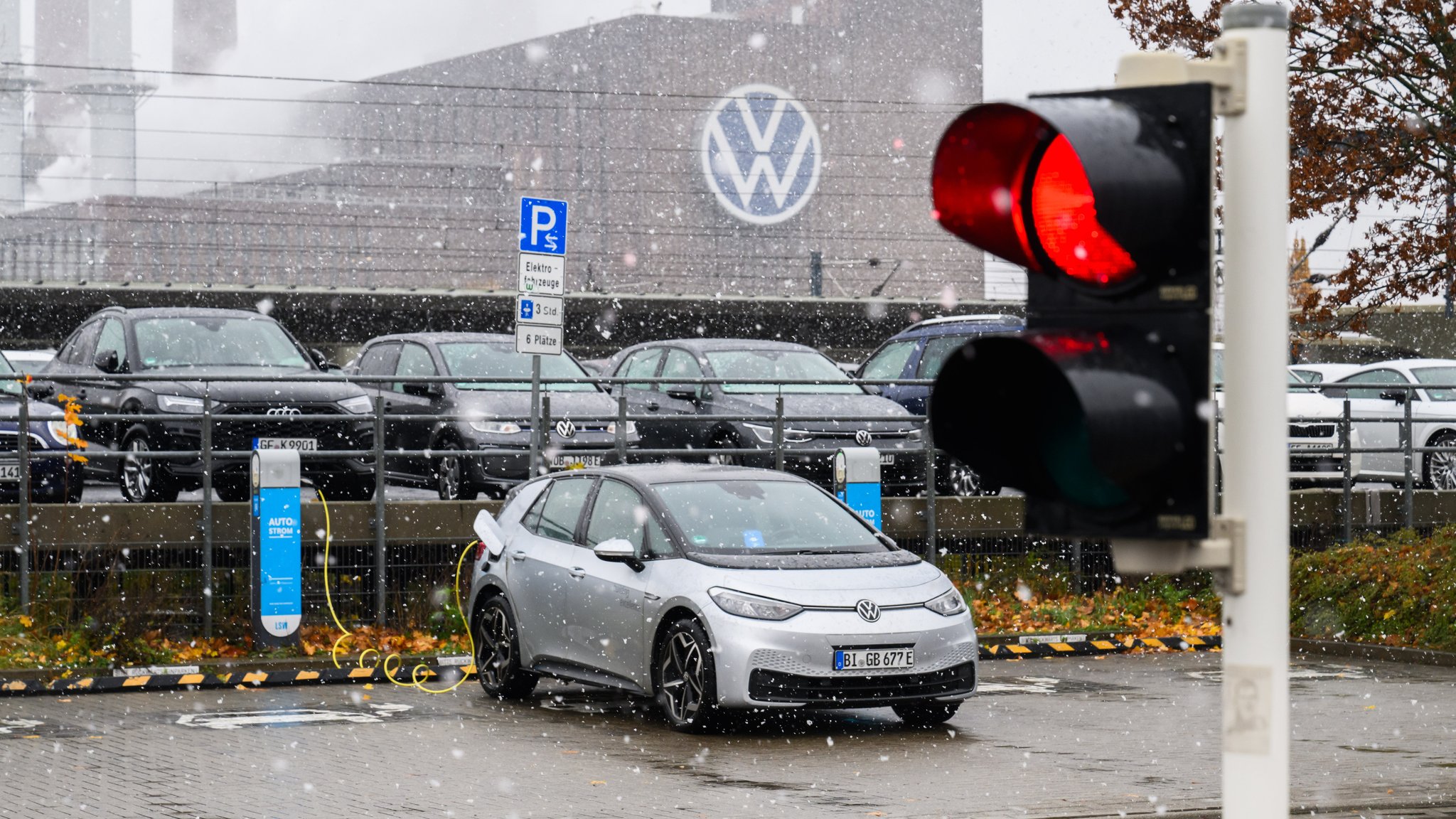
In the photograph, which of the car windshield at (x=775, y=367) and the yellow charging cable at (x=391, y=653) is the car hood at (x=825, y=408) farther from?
the yellow charging cable at (x=391, y=653)

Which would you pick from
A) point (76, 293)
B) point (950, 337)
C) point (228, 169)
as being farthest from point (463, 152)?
point (950, 337)

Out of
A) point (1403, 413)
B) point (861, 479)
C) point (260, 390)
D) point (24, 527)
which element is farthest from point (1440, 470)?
point (24, 527)

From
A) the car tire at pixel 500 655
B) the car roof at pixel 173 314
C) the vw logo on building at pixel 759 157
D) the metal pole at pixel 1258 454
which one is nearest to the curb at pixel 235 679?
the car tire at pixel 500 655

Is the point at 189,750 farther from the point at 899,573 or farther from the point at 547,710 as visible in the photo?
the point at 899,573

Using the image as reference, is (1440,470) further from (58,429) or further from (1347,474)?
(58,429)

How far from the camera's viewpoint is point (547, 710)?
12969 millimetres

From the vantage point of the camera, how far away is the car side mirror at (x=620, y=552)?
39.6 ft

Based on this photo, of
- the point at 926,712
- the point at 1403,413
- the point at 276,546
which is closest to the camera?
the point at 926,712

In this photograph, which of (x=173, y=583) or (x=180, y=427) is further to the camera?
(x=180, y=427)

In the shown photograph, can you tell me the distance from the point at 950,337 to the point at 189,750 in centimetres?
A: 1298

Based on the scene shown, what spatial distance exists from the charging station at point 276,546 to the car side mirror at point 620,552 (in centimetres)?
389

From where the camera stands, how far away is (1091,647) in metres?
17.1

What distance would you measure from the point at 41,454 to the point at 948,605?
25.6ft

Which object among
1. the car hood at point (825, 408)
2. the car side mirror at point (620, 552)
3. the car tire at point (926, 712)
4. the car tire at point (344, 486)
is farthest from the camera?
the car hood at point (825, 408)
